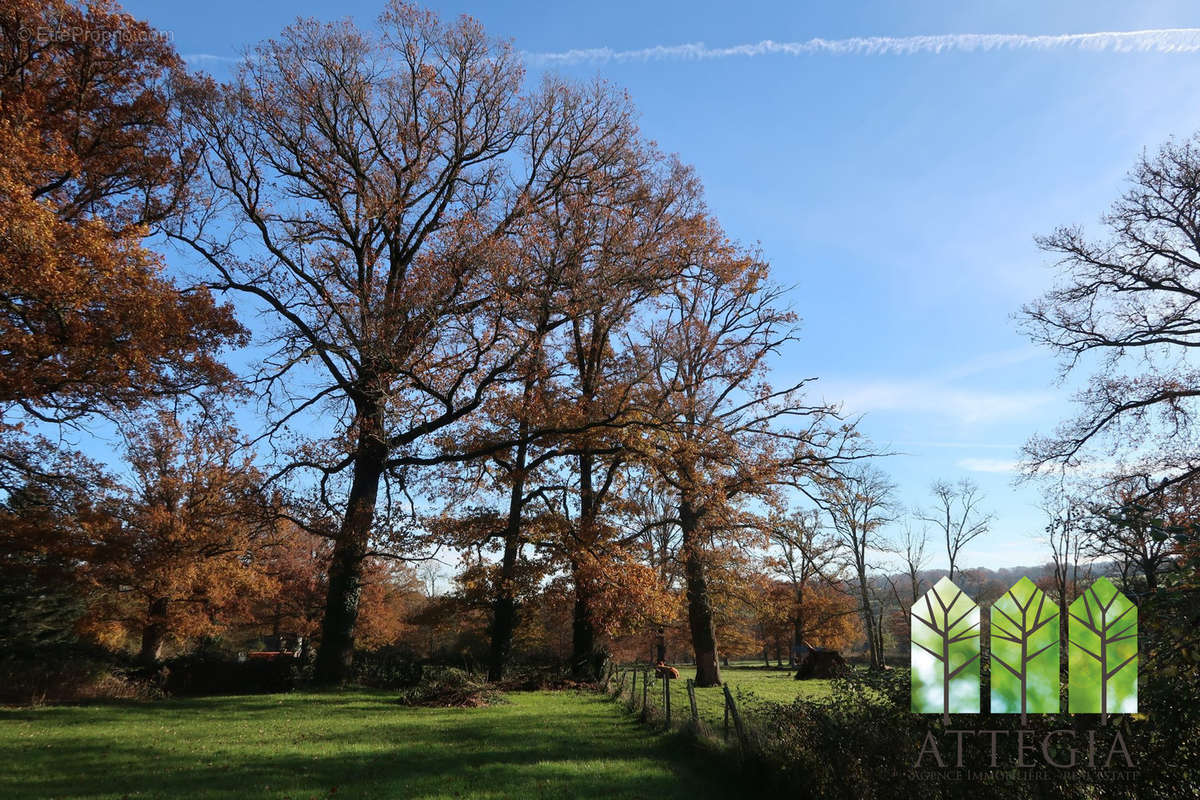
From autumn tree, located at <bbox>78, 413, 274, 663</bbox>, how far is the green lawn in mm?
6974

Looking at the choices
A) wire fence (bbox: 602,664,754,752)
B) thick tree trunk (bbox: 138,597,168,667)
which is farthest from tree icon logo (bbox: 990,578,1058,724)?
thick tree trunk (bbox: 138,597,168,667)

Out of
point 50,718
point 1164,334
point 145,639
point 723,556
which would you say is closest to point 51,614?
point 145,639

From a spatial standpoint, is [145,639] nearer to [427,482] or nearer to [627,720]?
[427,482]

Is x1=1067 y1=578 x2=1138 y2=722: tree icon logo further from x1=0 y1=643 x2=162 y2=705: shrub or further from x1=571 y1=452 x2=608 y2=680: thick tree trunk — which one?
x1=0 y1=643 x2=162 y2=705: shrub

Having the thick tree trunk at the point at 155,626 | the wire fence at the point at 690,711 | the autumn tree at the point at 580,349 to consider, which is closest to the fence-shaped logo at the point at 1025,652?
the wire fence at the point at 690,711

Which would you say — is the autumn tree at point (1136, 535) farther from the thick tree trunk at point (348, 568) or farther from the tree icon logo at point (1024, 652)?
the thick tree trunk at point (348, 568)

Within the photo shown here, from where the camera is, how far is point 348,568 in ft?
62.0

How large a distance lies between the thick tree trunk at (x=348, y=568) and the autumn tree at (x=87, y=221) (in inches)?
179

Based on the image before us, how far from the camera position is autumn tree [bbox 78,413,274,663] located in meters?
20.4

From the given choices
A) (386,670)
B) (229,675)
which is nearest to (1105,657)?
(386,670)

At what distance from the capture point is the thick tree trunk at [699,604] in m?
22.0

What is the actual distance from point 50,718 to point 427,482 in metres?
9.95

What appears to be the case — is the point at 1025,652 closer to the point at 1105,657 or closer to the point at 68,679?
the point at 1105,657

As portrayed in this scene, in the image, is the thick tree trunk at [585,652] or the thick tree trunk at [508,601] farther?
the thick tree trunk at [585,652]
